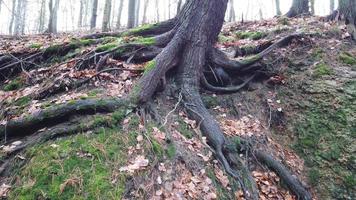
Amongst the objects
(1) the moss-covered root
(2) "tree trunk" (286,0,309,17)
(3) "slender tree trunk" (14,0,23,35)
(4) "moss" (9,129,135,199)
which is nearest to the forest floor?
(4) "moss" (9,129,135,199)

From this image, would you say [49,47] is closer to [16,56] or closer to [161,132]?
[16,56]

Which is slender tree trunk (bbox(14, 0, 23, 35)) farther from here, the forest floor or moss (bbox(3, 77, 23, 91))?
the forest floor

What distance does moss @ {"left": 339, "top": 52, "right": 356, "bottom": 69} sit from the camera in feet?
21.9

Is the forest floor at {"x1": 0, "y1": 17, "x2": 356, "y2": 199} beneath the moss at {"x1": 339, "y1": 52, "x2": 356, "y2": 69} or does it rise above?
beneath

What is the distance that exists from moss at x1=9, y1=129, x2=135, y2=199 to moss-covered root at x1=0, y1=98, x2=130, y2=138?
0.44 m

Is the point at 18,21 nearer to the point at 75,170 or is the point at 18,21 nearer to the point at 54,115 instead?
the point at 54,115

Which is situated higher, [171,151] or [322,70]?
[322,70]

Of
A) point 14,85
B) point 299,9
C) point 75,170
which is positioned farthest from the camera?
point 299,9

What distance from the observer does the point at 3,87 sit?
6.46 m

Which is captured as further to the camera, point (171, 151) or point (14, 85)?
point (14, 85)

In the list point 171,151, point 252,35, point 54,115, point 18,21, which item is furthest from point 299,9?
point 18,21

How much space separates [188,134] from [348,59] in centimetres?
403

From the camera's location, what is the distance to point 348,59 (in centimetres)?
675

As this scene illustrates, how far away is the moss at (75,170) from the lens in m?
3.67
